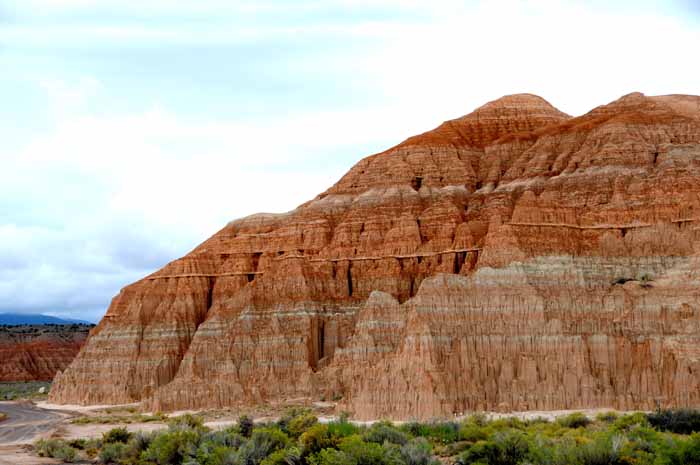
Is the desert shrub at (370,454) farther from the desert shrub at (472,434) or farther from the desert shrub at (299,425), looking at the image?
the desert shrub at (299,425)

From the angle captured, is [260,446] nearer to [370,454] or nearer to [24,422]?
[370,454]

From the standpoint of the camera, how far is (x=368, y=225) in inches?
3489

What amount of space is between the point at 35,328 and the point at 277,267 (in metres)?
80.3

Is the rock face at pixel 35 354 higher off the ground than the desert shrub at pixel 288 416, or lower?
higher

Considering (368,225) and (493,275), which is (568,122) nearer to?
(368,225)

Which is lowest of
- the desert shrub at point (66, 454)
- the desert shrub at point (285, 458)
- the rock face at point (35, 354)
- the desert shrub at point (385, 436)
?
the desert shrub at point (66, 454)

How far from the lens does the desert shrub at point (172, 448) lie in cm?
4400

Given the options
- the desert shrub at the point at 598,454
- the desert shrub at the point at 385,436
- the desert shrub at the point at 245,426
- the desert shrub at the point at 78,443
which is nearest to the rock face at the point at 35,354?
the desert shrub at the point at 78,443

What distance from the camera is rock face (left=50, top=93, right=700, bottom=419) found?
207 feet

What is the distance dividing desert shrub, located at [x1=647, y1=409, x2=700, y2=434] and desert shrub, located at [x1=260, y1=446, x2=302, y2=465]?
18196 mm

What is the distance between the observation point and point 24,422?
245ft

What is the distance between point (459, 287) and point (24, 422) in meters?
31.8

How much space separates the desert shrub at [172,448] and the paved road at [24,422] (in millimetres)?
18107

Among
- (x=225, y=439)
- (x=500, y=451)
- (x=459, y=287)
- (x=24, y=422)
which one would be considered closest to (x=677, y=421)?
(x=500, y=451)
